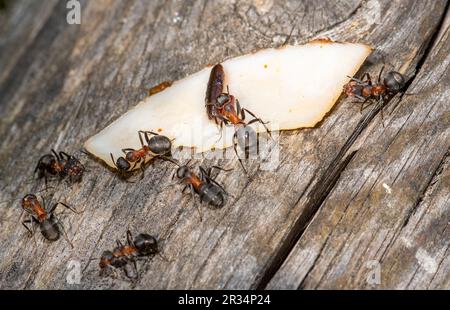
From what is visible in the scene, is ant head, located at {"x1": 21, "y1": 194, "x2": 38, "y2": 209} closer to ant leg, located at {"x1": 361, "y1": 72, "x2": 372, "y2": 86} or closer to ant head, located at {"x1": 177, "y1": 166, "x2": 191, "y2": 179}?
ant head, located at {"x1": 177, "y1": 166, "x2": 191, "y2": 179}

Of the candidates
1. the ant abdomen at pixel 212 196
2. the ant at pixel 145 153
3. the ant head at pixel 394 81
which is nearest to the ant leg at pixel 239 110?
the ant at pixel 145 153

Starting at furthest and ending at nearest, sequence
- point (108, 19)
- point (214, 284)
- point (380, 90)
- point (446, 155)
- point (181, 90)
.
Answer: point (108, 19) < point (181, 90) < point (380, 90) < point (446, 155) < point (214, 284)

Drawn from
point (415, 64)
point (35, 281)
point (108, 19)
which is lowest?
point (35, 281)

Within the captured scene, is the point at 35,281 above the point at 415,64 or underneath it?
underneath

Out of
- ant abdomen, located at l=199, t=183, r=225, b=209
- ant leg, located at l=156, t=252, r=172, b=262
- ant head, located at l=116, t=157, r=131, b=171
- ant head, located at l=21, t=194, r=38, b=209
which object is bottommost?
ant leg, located at l=156, t=252, r=172, b=262

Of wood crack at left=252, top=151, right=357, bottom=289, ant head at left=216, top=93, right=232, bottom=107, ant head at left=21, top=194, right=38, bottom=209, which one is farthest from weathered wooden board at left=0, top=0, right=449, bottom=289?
ant head at left=216, top=93, right=232, bottom=107

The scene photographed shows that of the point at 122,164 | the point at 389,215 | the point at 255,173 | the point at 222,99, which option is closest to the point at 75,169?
the point at 122,164

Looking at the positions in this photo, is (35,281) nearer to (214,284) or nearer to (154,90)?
(214,284)

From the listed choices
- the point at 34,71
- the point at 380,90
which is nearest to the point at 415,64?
the point at 380,90
